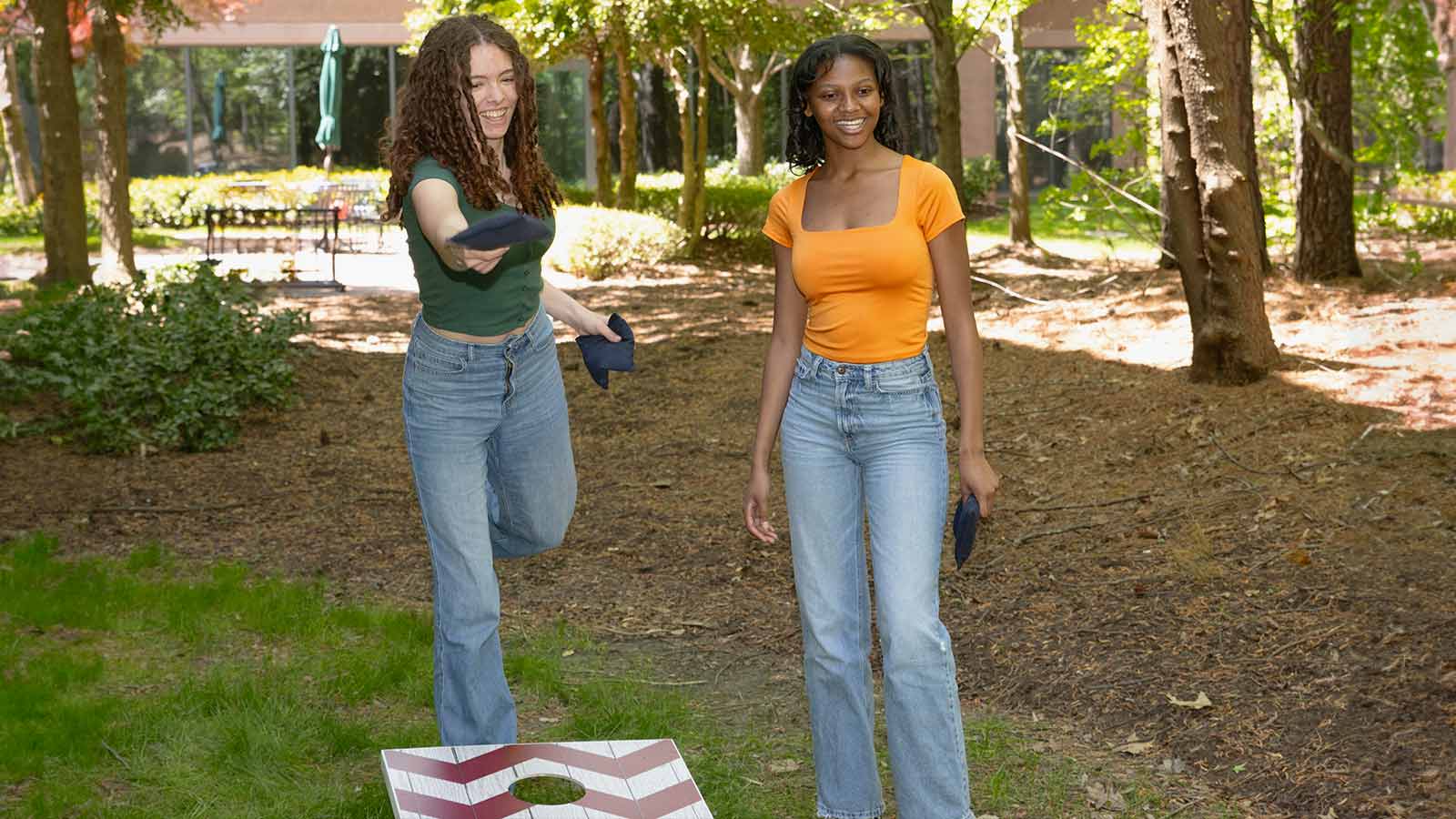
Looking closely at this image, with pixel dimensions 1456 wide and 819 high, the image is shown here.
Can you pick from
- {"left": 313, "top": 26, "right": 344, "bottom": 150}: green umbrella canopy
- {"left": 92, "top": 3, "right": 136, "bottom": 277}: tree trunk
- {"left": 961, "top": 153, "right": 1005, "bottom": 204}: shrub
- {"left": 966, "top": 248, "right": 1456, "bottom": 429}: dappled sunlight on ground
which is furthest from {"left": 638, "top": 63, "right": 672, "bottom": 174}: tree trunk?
{"left": 966, "top": 248, "right": 1456, "bottom": 429}: dappled sunlight on ground

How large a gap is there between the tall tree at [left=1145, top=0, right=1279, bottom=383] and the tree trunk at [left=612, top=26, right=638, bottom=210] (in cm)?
1040

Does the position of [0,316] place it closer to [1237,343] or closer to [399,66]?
[1237,343]

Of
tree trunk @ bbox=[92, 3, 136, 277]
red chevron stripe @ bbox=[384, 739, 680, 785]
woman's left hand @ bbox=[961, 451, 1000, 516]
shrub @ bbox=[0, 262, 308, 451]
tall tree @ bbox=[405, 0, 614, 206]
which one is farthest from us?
tall tree @ bbox=[405, 0, 614, 206]

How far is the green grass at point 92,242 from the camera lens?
21094 millimetres

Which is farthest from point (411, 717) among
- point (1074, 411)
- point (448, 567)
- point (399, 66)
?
point (399, 66)

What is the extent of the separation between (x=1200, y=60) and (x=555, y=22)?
10749 mm

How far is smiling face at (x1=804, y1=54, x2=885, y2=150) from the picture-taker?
3.52 m

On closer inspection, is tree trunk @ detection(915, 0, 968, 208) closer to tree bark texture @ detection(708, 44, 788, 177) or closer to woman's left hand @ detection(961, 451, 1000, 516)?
woman's left hand @ detection(961, 451, 1000, 516)

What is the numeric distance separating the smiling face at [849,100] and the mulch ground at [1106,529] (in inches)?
80.4

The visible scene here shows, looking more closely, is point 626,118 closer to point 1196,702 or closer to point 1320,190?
point 1320,190

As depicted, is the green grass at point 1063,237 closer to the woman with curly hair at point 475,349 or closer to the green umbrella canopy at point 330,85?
the green umbrella canopy at point 330,85

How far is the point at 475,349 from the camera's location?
3793mm

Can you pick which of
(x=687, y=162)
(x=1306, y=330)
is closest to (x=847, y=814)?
(x=1306, y=330)

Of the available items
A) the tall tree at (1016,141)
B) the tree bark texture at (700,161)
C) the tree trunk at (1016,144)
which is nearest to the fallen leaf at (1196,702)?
the tall tree at (1016,141)
